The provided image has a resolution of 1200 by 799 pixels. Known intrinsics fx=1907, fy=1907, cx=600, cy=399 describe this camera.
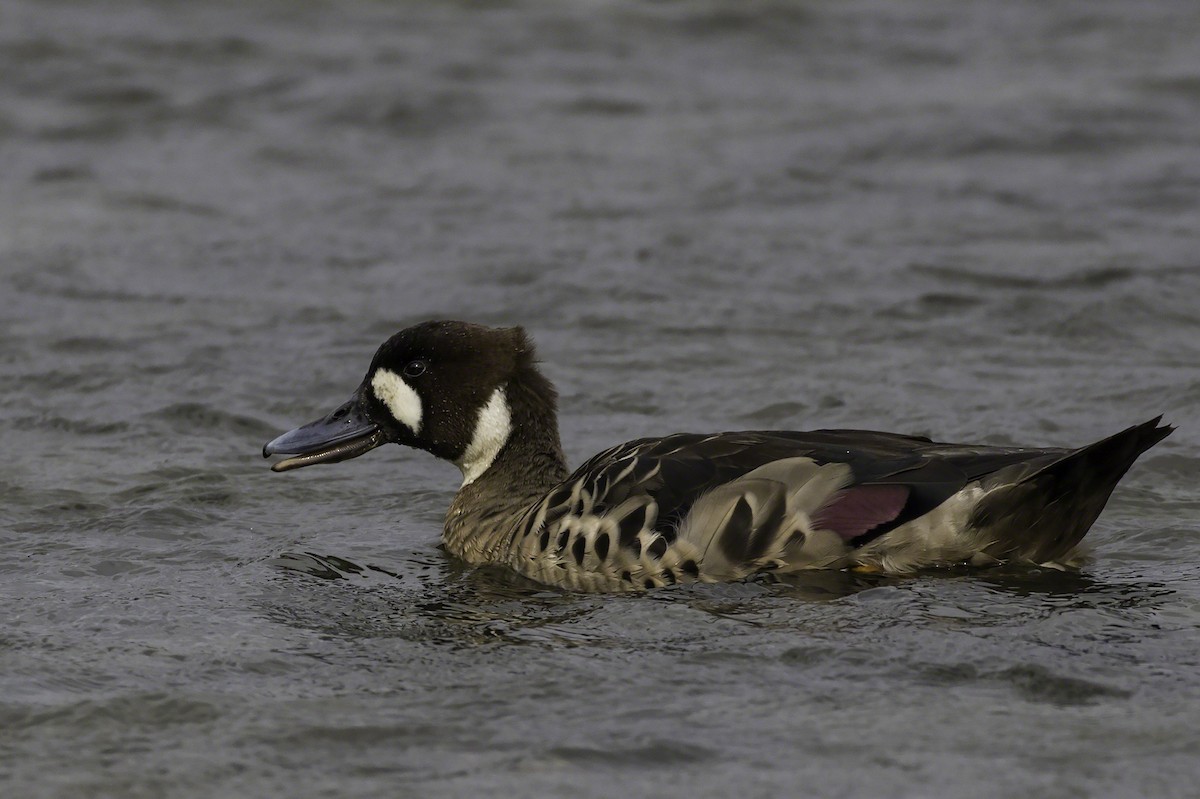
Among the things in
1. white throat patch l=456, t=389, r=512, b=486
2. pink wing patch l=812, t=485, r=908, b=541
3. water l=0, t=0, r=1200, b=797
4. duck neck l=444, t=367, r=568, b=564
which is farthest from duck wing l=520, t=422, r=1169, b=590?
white throat patch l=456, t=389, r=512, b=486

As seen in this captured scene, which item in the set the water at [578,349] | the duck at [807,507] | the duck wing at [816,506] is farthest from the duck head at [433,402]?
the duck wing at [816,506]

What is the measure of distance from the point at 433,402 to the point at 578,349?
121 inches

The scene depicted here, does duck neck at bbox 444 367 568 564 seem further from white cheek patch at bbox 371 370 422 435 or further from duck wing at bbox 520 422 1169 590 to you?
duck wing at bbox 520 422 1169 590

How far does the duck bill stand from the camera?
27.6ft

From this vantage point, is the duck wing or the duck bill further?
the duck bill

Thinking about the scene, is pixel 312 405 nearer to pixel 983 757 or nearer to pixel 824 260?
pixel 824 260

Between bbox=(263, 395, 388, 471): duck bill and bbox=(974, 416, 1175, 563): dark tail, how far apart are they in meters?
2.90

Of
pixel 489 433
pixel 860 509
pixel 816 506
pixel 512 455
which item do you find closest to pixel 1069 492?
pixel 860 509

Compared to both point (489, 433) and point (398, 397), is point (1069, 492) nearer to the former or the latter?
→ point (489, 433)

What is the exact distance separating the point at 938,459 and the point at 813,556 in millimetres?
596

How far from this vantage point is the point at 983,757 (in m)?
5.56

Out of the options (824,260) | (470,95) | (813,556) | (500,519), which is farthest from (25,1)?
(813,556)

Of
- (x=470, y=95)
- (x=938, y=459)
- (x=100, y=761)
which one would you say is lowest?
(x=100, y=761)

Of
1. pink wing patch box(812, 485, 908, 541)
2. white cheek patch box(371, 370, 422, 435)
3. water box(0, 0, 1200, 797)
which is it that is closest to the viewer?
water box(0, 0, 1200, 797)
